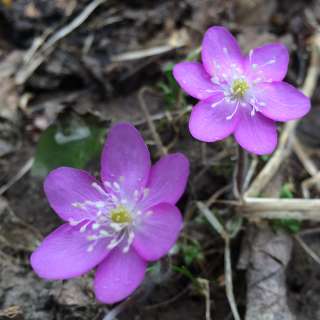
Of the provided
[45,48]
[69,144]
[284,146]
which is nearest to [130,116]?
[69,144]

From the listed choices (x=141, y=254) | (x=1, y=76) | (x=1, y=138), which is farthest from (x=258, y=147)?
(x=1, y=76)

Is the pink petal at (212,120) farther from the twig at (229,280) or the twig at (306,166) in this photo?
the twig at (306,166)

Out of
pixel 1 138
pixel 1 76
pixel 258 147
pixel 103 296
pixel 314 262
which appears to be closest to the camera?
pixel 103 296

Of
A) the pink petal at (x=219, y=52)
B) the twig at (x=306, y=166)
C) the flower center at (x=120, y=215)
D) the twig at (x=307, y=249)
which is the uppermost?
the pink petal at (x=219, y=52)

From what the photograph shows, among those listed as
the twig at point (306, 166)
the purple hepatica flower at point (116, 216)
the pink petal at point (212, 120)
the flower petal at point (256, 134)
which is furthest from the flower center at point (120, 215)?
the twig at point (306, 166)

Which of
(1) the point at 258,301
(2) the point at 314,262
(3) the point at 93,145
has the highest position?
(3) the point at 93,145

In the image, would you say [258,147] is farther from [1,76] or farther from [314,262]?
[1,76]

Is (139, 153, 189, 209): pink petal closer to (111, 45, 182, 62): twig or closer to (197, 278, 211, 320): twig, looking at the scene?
(197, 278, 211, 320): twig

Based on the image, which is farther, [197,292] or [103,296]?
[197,292]
